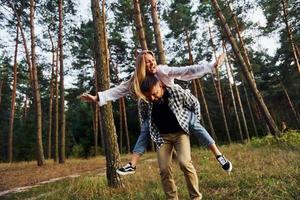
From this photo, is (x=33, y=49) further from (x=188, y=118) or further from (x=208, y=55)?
(x=208, y=55)

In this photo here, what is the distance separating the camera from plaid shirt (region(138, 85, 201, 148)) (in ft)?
15.6

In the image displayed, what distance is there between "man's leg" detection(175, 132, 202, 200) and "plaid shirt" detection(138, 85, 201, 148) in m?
0.15

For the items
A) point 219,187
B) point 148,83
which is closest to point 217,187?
point 219,187

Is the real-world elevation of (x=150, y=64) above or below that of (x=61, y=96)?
below

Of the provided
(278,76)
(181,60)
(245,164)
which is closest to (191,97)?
(245,164)

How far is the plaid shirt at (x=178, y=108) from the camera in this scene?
4.77 m

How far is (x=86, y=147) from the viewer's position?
4003cm

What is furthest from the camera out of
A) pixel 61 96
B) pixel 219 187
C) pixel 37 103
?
pixel 61 96

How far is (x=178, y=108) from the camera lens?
4.79m

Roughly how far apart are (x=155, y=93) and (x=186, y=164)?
40.6 inches

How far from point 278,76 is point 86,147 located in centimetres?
2466

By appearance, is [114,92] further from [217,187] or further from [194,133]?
[217,187]

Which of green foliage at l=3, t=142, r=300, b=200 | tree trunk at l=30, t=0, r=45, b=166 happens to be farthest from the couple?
tree trunk at l=30, t=0, r=45, b=166

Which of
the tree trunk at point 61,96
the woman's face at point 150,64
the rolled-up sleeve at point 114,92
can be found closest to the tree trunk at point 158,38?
the rolled-up sleeve at point 114,92
